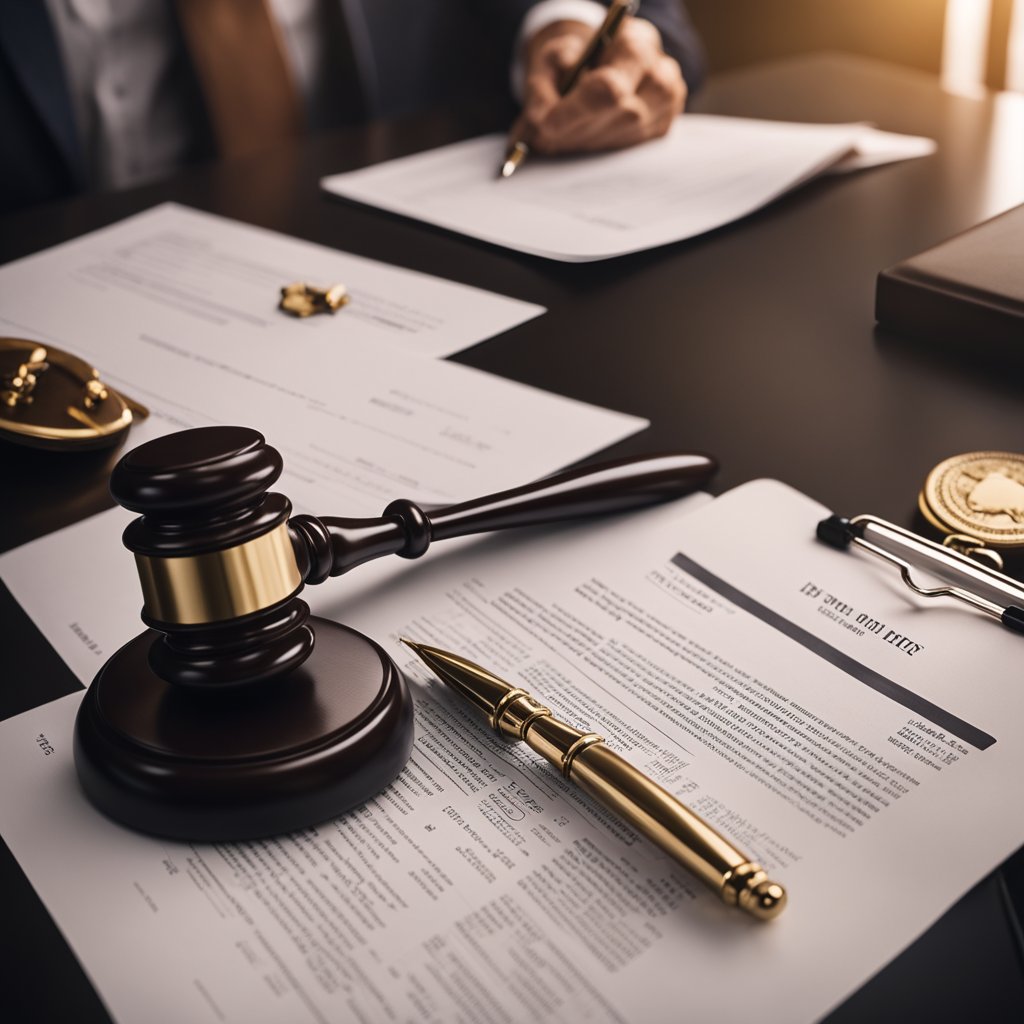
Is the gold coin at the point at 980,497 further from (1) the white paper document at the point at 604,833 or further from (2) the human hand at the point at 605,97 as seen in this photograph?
(2) the human hand at the point at 605,97

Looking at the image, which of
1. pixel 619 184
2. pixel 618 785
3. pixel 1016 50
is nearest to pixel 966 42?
pixel 1016 50

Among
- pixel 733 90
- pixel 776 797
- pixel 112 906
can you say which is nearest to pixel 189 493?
pixel 112 906

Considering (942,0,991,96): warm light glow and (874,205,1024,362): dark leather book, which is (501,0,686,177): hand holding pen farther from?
(942,0,991,96): warm light glow

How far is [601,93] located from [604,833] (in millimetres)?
1006

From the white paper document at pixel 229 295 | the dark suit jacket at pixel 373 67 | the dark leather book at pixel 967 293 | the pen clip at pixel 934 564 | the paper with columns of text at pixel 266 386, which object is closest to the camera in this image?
the pen clip at pixel 934 564

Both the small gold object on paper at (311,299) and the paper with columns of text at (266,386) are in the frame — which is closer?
the paper with columns of text at (266,386)

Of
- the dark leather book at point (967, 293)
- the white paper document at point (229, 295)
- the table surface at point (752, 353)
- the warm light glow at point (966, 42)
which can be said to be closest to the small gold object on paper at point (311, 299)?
the white paper document at point (229, 295)

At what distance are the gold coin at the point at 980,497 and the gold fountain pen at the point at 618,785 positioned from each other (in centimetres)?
27

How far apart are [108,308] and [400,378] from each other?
328mm

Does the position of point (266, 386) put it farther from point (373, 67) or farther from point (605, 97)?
point (373, 67)

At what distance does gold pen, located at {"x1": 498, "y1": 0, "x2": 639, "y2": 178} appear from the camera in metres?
1.29

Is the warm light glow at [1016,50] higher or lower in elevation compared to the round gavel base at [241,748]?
lower

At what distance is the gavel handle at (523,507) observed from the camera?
0.61 metres

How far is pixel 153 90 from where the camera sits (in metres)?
1.80
